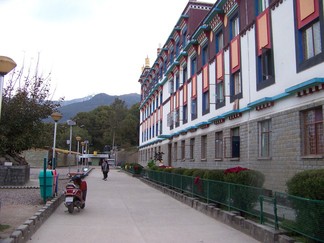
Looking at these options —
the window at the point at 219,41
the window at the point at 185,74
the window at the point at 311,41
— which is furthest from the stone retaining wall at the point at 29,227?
the window at the point at 185,74

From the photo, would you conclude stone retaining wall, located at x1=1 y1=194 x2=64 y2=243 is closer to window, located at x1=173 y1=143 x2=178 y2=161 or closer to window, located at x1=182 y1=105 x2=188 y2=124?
window, located at x1=182 y1=105 x2=188 y2=124

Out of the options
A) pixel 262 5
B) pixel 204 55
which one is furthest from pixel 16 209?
pixel 204 55

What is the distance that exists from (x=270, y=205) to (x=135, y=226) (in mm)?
3635

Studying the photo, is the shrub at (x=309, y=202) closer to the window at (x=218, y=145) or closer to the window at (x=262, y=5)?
the window at (x=262, y=5)

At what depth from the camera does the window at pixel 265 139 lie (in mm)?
14812

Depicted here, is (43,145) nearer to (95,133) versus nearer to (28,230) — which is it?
(28,230)

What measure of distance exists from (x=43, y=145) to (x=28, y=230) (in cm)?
1409

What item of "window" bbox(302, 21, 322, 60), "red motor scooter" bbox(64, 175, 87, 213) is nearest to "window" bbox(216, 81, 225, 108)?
"window" bbox(302, 21, 322, 60)

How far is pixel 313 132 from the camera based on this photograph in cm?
1189

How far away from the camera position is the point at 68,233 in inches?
348

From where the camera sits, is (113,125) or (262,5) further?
(113,125)

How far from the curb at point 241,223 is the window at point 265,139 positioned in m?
3.44

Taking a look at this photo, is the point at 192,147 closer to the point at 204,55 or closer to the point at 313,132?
the point at 204,55

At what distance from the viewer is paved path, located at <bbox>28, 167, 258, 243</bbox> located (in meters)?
8.38
